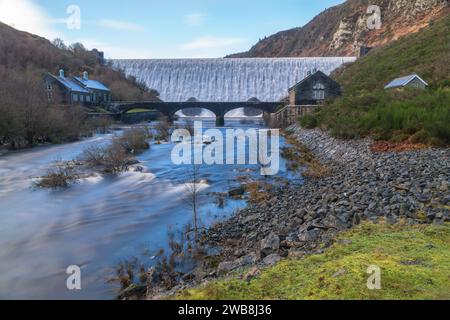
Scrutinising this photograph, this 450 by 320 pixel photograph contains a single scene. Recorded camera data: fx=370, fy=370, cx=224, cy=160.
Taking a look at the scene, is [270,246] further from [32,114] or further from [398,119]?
[32,114]

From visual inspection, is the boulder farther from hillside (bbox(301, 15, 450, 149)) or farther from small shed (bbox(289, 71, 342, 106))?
small shed (bbox(289, 71, 342, 106))

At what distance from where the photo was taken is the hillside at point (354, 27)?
71.4m

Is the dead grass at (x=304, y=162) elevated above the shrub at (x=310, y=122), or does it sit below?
below

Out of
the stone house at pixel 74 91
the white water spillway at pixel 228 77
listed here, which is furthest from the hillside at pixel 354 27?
the stone house at pixel 74 91

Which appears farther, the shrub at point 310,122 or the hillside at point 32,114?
the shrub at point 310,122

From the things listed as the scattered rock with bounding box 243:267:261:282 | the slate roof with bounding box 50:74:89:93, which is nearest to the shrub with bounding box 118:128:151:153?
the scattered rock with bounding box 243:267:261:282

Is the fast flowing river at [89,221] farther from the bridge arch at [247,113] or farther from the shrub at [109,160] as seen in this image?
the bridge arch at [247,113]

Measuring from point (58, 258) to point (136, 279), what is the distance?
→ 261 centimetres

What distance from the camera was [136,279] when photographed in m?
7.58

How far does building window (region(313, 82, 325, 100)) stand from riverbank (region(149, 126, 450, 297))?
93.0ft

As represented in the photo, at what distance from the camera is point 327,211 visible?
9.15 m

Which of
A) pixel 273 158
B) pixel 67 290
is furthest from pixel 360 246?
pixel 273 158

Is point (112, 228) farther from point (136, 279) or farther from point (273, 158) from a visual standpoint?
point (273, 158)

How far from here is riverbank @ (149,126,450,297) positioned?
7164 mm
